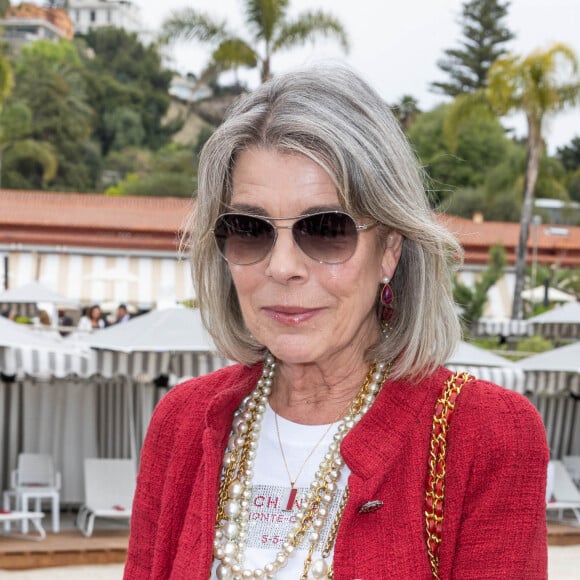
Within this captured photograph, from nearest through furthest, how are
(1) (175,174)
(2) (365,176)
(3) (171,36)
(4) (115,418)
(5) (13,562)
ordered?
(2) (365,176), (5) (13,562), (4) (115,418), (3) (171,36), (1) (175,174)

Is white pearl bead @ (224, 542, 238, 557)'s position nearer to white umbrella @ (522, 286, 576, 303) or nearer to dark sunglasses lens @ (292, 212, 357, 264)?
dark sunglasses lens @ (292, 212, 357, 264)

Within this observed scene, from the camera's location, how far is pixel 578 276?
1284 inches

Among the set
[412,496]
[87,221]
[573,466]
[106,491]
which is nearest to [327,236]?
[412,496]

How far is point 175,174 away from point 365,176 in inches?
2507

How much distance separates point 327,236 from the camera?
1.63 meters

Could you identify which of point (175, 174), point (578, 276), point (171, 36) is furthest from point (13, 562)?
point (175, 174)

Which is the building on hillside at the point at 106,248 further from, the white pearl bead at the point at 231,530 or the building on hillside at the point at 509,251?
the white pearl bead at the point at 231,530

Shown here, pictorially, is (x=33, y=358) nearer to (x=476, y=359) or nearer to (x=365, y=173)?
(x=476, y=359)

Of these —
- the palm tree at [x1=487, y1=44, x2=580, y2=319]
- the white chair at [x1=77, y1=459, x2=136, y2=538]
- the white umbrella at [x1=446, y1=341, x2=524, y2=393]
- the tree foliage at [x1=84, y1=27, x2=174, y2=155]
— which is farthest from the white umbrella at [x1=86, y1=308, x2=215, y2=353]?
the tree foliage at [x1=84, y1=27, x2=174, y2=155]

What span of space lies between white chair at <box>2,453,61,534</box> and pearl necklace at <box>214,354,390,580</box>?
26.2 ft

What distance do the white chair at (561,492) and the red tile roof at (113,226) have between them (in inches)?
774

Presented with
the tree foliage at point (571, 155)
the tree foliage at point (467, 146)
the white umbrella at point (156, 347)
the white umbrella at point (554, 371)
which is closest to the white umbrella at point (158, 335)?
the white umbrella at point (156, 347)

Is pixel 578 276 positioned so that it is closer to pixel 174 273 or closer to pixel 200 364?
pixel 174 273

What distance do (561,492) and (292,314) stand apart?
376 inches
